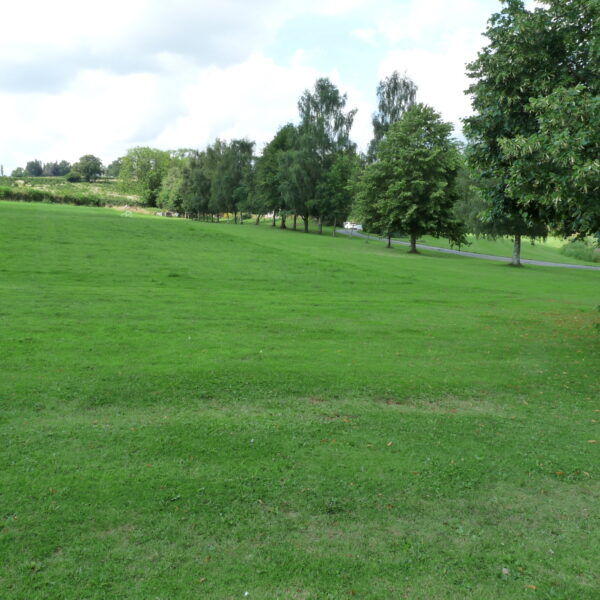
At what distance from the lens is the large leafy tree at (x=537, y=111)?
935 centimetres

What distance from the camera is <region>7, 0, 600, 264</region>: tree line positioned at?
9797 millimetres

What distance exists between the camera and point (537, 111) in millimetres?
10703

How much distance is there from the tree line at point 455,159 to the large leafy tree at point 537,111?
0.04 m

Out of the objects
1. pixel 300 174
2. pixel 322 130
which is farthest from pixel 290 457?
pixel 322 130

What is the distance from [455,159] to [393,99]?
30.0 metres

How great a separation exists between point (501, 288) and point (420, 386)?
20321mm

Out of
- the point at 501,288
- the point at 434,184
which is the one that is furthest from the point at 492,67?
the point at 434,184

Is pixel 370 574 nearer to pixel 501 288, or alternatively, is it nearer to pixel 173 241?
pixel 501 288

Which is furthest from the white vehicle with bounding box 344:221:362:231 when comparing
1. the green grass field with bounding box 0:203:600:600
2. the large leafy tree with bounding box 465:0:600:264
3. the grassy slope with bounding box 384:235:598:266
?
the large leafy tree with bounding box 465:0:600:264

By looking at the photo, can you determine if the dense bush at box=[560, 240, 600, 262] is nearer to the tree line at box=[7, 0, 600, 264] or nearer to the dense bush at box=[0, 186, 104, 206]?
the tree line at box=[7, 0, 600, 264]

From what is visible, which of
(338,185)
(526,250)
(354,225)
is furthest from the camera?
(354,225)

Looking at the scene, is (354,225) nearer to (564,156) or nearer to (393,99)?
(393,99)

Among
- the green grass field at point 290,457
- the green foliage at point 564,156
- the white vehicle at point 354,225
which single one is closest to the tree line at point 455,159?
the green foliage at point 564,156

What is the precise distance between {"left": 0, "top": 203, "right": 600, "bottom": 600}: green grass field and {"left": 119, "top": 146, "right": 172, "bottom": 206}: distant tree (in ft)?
457
